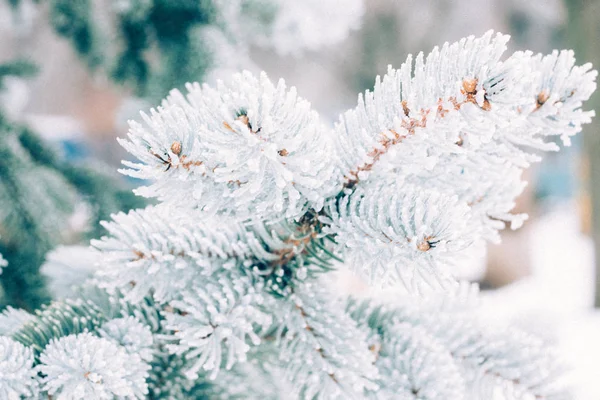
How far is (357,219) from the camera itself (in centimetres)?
25

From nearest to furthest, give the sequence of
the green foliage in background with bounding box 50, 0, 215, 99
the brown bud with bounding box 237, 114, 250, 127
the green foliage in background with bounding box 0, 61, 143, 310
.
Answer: the brown bud with bounding box 237, 114, 250, 127 < the green foliage in background with bounding box 0, 61, 143, 310 < the green foliage in background with bounding box 50, 0, 215, 99

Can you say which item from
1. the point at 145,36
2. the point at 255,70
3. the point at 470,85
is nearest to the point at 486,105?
the point at 470,85

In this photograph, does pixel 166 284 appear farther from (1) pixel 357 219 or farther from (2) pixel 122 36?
(2) pixel 122 36

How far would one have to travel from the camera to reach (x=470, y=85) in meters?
0.21

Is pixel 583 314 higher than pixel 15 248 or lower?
higher

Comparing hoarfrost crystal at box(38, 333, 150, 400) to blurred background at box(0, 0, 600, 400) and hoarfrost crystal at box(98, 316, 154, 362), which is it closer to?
hoarfrost crystal at box(98, 316, 154, 362)

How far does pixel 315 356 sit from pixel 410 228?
0.10m

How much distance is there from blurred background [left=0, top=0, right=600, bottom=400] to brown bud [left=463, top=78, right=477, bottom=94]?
0.13m

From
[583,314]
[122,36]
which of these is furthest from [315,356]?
[583,314]

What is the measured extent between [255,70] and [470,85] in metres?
0.72

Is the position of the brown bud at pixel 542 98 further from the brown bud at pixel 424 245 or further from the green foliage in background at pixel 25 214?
the green foliage in background at pixel 25 214

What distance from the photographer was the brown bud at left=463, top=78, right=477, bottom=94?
209 mm

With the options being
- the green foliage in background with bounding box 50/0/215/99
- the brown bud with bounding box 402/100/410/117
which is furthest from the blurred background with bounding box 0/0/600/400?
the brown bud with bounding box 402/100/410/117

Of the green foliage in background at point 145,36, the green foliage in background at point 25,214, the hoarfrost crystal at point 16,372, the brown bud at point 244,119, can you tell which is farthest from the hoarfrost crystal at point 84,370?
the green foliage in background at point 145,36
